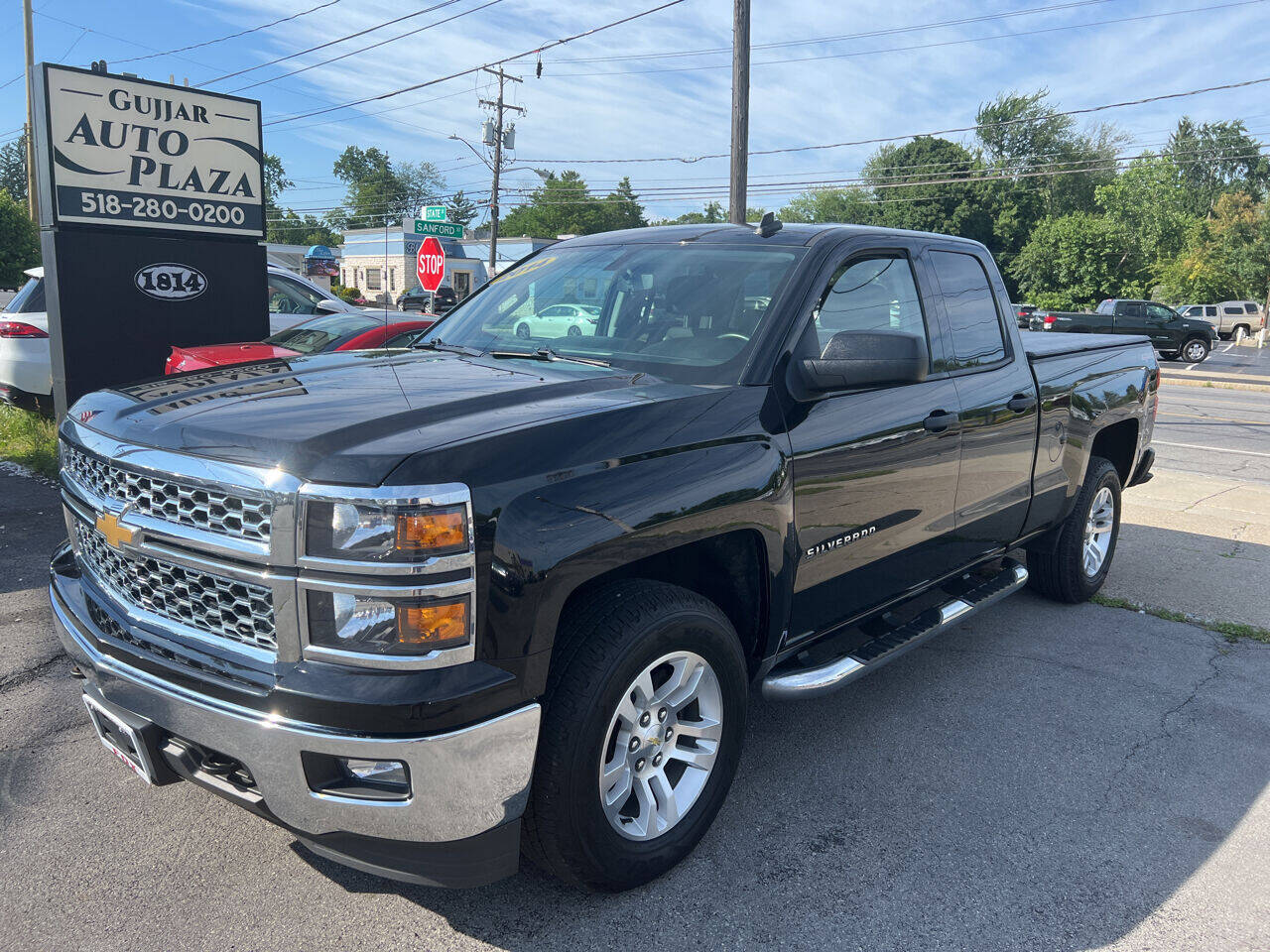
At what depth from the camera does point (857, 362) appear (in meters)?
2.99

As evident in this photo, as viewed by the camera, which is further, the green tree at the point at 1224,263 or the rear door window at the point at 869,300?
the green tree at the point at 1224,263

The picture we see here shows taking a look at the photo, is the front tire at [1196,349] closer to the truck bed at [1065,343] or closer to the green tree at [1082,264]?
the green tree at [1082,264]

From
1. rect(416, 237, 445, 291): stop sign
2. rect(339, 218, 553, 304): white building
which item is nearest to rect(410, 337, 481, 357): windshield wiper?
rect(416, 237, 445, 291): stop sign

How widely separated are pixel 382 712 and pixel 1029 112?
8167cm

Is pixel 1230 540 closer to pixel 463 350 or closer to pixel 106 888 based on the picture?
pixel 463 350

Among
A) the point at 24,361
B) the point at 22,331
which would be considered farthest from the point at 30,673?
the point at 22,331

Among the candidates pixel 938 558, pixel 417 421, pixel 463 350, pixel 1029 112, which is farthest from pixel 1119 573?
pixel 1029 112

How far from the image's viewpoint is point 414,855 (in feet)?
7.18

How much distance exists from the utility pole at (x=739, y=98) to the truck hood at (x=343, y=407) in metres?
13.2

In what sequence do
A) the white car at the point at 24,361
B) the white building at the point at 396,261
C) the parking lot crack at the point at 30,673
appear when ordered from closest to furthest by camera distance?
the parking lot crack at the point at 30,673, the white car at the point at 24,361, the white building at the point at 396,261

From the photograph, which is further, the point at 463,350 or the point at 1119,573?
the point at 1119,573

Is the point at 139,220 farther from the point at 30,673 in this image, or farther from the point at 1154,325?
the point at 1154,325

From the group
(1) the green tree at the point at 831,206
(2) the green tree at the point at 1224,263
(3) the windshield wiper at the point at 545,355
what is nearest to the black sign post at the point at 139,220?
(3) the windshield wiper at the point at 545,355

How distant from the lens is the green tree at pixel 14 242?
3127 centimetres
